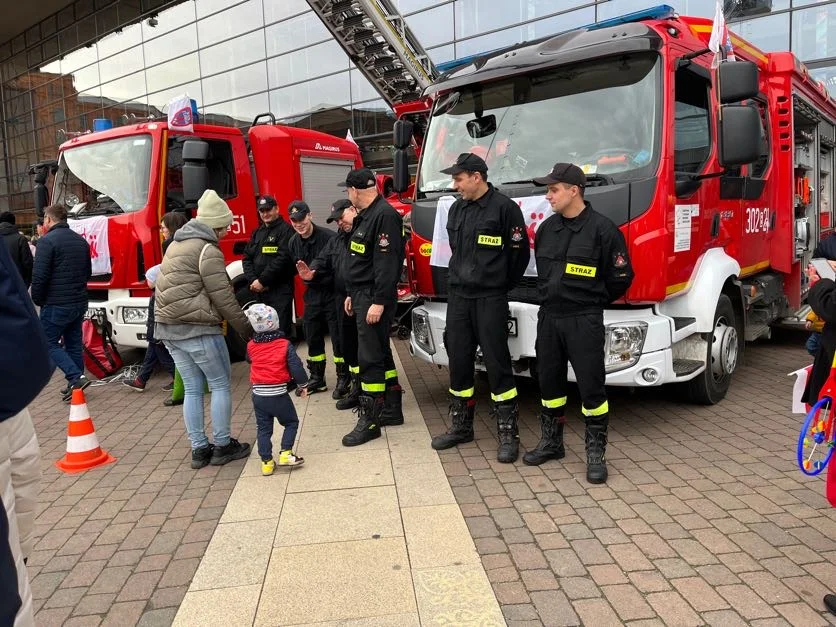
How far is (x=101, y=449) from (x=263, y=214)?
2.64 metres

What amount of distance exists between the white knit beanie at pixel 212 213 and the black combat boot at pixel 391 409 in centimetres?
182

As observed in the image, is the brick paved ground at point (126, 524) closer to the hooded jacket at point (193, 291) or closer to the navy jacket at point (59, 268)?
the hooded jacket at point (193, 291)

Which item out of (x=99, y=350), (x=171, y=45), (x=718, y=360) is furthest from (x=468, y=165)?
(x=171, y=45)

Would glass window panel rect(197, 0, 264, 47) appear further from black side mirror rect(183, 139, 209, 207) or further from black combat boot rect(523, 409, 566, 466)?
black combat boot rect(523, 409, 566, 466)

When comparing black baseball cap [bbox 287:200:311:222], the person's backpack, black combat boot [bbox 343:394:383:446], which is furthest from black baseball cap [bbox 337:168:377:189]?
the person's backpack

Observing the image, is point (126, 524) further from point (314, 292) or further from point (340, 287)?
point (314, 292)

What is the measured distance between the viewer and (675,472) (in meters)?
3.96

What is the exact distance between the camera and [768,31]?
11969 millimetres

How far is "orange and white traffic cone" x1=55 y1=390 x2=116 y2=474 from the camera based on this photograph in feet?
14.7

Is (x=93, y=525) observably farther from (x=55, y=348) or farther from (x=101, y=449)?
(x=55, y=348)

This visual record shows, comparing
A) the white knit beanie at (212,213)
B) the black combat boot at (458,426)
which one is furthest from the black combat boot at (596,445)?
the white knit beanie at (212,213)

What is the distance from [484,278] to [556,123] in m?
1.32

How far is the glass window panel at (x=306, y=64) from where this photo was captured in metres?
17.9

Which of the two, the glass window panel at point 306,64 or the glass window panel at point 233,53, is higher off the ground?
the glass window panel at point 233,53
